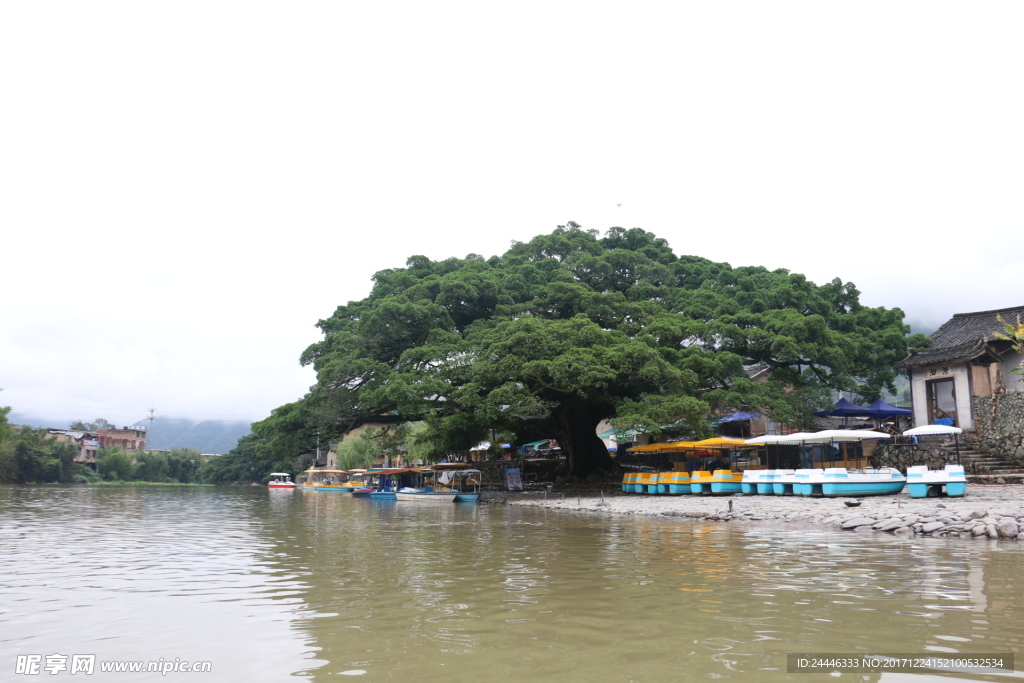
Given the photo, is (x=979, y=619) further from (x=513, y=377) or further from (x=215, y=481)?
(x=215, y=481)

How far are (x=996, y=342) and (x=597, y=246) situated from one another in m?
16.8

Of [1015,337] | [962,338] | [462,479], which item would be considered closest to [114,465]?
[462,479]

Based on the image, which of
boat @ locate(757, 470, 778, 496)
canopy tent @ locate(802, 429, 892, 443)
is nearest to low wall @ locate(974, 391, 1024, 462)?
canopy tent @ locate(802, 429, 892, 443)

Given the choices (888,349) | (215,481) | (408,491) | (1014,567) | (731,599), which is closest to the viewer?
(731,599)

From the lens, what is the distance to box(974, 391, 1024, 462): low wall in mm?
22328

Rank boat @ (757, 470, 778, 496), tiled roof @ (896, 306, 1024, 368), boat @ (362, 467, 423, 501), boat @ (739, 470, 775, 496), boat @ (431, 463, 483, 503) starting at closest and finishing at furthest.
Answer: boat @ (757, 470, 778, 496) < boat @ (739, 470, 775, 496) < tiled roof @ (896, 306, 1024, 368) < boat @ (431, 463, 483, 503) < boat @ (362, 467, 423, 501)

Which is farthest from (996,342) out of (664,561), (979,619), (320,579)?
(320,579)

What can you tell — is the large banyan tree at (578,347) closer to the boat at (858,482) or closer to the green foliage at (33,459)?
the boat at (858,482)

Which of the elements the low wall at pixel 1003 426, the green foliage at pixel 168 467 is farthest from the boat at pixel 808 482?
the green foliage at pixel 168 467

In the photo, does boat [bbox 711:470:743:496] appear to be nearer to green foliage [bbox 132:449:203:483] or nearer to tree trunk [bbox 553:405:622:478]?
tree trunk [bbox 553:405:622:478]

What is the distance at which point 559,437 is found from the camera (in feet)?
102

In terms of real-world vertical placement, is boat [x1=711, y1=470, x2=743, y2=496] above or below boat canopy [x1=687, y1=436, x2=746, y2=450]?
below

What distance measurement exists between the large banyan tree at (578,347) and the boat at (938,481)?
6.88m

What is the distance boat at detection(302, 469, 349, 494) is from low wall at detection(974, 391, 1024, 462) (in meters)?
45.3
